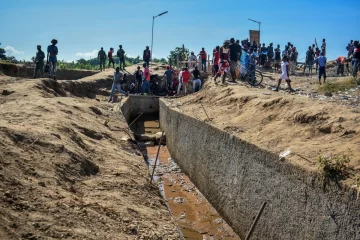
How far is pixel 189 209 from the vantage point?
9.42 m

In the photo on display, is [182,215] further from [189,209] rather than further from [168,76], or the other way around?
[168,76]

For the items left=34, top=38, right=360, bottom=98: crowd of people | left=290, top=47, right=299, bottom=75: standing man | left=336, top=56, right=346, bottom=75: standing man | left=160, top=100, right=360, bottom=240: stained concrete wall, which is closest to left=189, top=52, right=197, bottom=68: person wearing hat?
left=34, top=38, right=360, bottom=98: crowd of people

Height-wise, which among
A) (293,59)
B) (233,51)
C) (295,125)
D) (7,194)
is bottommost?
(7,194)

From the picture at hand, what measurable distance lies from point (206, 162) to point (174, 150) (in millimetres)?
4204

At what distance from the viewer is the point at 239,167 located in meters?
7.93

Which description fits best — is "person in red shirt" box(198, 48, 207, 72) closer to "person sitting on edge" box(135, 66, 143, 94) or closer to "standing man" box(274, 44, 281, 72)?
"person sitting on edge" box(135, 66, 143, 94)

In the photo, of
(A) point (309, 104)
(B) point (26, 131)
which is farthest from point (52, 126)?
(A) point (309, 104)

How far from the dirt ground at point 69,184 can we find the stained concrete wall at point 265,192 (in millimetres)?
1772

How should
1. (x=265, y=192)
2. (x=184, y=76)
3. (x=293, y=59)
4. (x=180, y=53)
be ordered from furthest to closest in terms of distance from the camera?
(x=180, y=53), (x=293, y=59), (x=184, y=76), (x=265, y=192)

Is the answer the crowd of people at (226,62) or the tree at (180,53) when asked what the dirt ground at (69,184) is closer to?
the crowd of people at (226,62)

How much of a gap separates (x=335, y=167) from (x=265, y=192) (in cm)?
174

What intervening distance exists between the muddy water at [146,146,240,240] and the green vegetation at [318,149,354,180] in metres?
3.02

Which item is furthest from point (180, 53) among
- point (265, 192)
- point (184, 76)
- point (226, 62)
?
point (265, 192)

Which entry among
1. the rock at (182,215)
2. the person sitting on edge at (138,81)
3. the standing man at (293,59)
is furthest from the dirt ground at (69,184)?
the standing man at (293,59)
